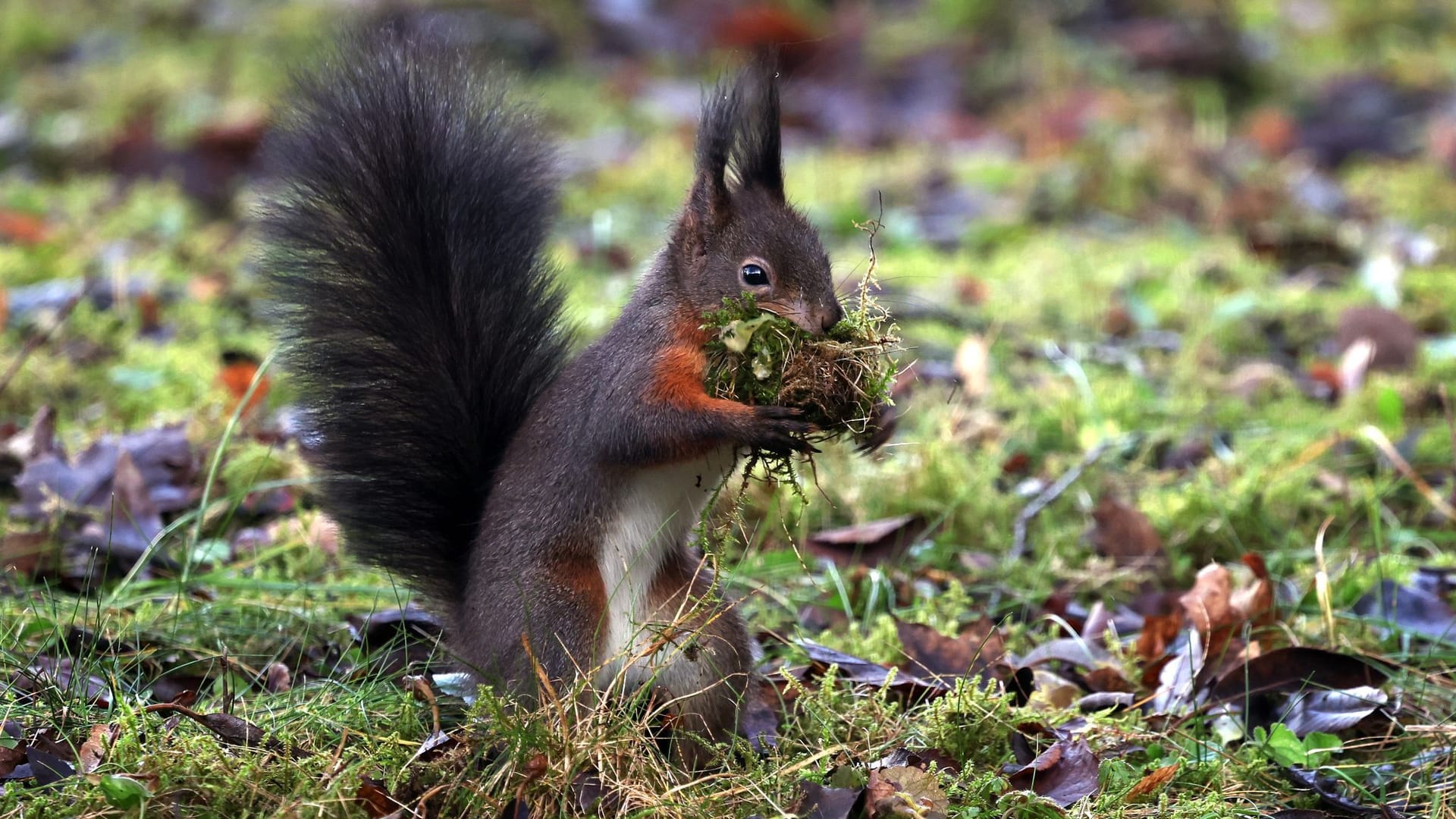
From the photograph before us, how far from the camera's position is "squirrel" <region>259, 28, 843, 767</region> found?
7.17 feet

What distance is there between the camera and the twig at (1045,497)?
10.3 feet

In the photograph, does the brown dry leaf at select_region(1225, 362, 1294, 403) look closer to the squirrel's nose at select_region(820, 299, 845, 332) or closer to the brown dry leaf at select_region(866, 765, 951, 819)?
the squirrel's nose at select_region(820, 299, 845, 332)

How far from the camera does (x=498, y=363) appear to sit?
241 centimetres

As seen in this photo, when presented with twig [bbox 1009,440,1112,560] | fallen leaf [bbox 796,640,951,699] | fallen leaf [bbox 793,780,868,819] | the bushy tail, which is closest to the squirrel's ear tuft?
the bushy tail

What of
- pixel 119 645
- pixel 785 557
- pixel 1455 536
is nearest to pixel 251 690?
pixel 119 645

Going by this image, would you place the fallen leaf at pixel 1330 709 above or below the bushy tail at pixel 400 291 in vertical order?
below

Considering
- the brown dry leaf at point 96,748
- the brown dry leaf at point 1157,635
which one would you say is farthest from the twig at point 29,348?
the brown dry leaf at point 1157,635

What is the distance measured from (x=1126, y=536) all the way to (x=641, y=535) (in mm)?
1311

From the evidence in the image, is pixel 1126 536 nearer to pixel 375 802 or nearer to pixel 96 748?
pixel 375 802

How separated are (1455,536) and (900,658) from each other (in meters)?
1.38

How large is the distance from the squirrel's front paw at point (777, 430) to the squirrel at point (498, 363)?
0.28 ft

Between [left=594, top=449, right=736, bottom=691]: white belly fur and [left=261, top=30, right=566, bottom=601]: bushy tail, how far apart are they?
0.96 ft

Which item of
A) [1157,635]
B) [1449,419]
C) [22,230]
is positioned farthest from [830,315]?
[22,230]

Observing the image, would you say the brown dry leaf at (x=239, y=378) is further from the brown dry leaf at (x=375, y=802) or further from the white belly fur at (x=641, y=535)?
the brown dry leaf at (x=375, y=802)
